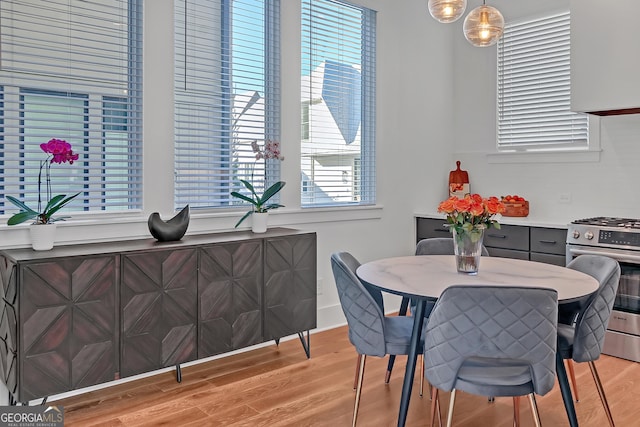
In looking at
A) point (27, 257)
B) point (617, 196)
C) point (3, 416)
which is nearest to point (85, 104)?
point (27, 257)

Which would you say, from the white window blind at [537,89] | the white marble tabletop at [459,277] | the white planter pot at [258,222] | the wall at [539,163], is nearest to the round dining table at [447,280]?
the white marble tabletop at [459,277]

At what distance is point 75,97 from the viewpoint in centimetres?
294

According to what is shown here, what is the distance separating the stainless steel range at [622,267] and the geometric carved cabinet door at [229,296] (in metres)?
2.24

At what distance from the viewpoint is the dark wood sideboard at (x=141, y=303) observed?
2.44 m

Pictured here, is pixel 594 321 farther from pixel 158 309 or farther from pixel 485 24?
pixel 158 309

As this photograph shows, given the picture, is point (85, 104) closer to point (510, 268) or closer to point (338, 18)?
point (338, 18)

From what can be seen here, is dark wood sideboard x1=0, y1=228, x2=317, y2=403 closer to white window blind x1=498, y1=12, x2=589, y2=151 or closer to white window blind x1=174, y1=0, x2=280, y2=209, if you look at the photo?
white window blind x1=174, y1=0, x2=280, y2=209

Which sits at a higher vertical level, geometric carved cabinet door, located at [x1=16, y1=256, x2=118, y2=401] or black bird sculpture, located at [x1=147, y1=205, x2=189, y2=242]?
black bird sculpture, located at [x1=147, y1=205, x2=189, y2=242]

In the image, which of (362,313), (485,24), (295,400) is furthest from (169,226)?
(485,24)

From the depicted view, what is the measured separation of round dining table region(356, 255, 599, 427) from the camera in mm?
2182

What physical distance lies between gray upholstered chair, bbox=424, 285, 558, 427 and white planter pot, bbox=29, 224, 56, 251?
198 cm

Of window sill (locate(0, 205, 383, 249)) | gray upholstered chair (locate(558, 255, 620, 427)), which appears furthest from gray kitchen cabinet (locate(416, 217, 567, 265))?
gray upholstered chair (locate(558, 255, 620, 427))

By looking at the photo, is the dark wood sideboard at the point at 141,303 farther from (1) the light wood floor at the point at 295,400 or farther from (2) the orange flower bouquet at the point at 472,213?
(2) the orange flower bouquet at the point at 472,213

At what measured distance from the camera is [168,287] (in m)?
2.86
